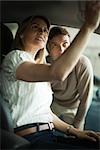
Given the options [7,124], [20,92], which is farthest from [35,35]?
[7,124]

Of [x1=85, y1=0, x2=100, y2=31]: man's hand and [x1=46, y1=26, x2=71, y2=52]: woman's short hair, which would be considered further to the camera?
[x1=46, y1=26, x2=71, y2=52]: woman's short hair

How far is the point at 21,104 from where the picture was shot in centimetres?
179

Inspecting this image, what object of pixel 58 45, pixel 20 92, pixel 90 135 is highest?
pixel 58 45

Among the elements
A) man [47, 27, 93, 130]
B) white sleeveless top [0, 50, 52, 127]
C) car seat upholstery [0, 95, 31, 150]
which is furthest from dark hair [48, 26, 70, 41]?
car seat upholstery [0, 95, 31, 150]

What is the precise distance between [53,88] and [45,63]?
Result: 11 centimetres

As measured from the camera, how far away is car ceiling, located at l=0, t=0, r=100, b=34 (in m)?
1.76

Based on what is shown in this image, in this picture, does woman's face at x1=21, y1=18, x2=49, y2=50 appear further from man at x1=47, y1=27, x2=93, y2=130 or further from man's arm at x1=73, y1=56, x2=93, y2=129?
man's arm at x1=73, y1=56, x2=93, y2=129

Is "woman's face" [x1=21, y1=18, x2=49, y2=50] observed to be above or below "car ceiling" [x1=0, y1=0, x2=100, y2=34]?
below

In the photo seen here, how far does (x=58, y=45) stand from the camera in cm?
184

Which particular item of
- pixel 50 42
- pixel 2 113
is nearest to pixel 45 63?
pixel 50 42

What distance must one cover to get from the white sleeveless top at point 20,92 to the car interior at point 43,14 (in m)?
0.02

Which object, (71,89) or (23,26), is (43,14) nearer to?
(23,26)

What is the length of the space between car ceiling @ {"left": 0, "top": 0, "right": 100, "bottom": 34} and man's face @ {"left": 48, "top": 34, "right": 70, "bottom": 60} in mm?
58

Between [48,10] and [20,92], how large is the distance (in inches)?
11.8
